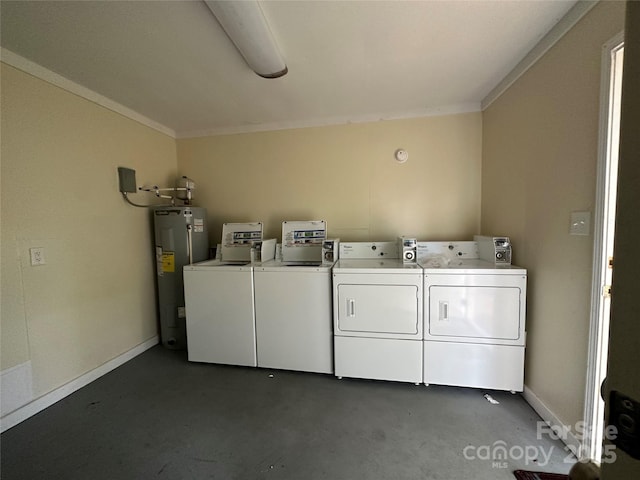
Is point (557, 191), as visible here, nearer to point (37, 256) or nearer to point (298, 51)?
point (298, 51)

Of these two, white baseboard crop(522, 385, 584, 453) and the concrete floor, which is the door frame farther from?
the concrete floor

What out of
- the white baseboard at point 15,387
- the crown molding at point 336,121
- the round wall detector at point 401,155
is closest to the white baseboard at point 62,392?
the white baseboard at point 15,387

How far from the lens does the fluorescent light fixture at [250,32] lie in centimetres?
136

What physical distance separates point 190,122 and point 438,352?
11.6 feet

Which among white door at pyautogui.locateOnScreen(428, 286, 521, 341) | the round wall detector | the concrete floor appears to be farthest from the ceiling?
the concrete floor

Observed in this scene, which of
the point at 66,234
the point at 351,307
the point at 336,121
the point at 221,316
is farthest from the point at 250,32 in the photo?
the point at 221,316

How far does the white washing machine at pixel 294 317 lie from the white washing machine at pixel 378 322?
12 centimetres

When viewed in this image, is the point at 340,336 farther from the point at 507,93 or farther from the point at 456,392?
the point at 507,93

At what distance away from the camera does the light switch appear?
1430mm

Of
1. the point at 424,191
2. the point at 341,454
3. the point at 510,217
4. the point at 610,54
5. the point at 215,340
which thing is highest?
A: the point at 610,54

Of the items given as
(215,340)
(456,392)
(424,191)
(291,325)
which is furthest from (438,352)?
(215,340)

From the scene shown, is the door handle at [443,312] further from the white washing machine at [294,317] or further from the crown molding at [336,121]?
the crown molding at [336,121]

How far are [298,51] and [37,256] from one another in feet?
8.07

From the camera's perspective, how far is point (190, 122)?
306 cm
